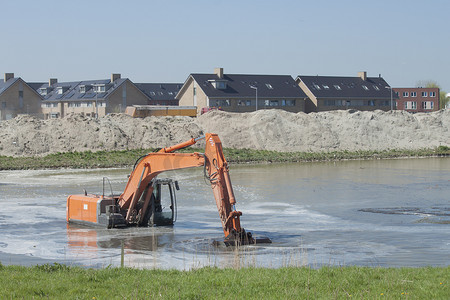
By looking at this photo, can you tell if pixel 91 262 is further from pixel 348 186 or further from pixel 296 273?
pixel 348 186

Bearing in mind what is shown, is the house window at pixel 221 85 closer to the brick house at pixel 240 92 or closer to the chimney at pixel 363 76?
the brick house at pixel 240 92

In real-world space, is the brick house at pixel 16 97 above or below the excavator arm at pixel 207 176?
above

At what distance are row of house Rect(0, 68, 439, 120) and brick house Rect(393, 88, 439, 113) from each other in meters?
15.5

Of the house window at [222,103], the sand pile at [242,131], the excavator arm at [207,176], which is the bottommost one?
the excavator arm at [207,176]

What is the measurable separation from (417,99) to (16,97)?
67.5 m

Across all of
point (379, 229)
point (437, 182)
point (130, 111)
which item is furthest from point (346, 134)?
point (379, 229)

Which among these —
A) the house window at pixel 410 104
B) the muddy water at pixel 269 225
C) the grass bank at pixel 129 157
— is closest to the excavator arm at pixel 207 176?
the muddy water at pixel 269 225

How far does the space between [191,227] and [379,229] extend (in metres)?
6.05

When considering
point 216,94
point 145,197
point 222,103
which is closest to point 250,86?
point 222,103

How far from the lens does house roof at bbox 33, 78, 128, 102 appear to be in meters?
102

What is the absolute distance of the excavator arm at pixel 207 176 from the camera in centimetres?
1830

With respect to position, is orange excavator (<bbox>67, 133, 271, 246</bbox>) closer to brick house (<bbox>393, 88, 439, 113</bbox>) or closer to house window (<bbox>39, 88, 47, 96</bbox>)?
house window (<bbox>39, 88, 47, 96</bbox>)

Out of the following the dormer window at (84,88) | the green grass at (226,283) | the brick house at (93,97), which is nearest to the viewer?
the green grass at (226,283)

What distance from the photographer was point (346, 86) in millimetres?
102875
